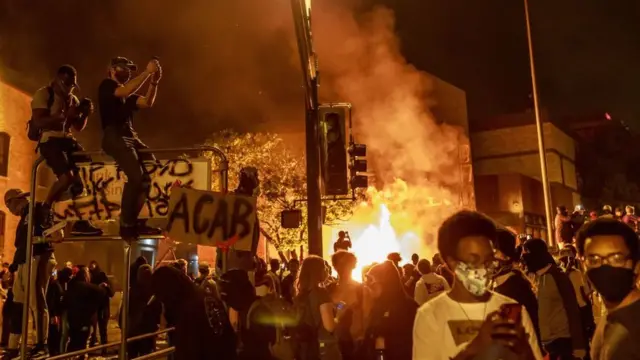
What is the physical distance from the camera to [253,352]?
5.13 metres

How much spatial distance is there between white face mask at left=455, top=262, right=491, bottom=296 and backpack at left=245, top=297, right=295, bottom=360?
10.3ft

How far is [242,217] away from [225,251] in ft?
1.28

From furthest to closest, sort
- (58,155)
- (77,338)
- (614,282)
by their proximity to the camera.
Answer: (77,338) < (58,155) < (614,282)

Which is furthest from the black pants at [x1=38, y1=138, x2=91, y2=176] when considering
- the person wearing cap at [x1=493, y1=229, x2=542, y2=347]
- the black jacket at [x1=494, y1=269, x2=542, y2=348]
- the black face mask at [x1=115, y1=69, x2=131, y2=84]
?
the black jacket at [x1=494, y1=269, x2=542, y2=348]

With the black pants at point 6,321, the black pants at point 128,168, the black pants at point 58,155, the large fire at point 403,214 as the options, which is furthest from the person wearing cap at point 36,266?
the large fire at point 403,214

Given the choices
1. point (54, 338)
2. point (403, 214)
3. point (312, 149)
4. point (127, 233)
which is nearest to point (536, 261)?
point (127, 233)

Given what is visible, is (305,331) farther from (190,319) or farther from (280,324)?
(190,319)

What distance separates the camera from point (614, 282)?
2.73m

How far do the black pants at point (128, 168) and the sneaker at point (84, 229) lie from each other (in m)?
0.57

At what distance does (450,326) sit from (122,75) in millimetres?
3775

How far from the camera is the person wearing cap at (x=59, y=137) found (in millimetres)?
5023

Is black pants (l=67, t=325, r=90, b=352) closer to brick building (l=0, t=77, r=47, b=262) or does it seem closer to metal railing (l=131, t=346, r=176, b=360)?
metal railing (l=131, t=346, r=176, b=360)

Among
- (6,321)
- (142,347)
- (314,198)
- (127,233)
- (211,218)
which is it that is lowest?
(142,347)

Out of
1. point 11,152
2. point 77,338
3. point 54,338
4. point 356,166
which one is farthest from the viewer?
point 11,152
